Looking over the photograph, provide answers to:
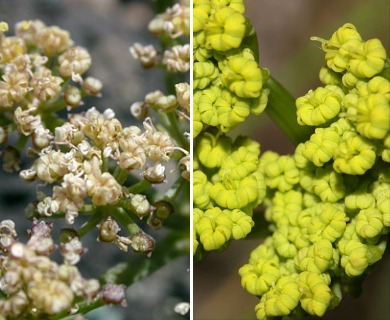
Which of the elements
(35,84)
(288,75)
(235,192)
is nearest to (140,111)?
(35,84)

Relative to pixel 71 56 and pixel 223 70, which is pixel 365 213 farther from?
pixel 71 56

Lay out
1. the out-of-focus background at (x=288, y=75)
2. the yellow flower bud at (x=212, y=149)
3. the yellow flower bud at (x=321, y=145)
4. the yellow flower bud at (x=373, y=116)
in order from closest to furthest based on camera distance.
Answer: the yellow flower bud at (x=373, y=116)
the yellow flower bud at (x=321, y=145)
the yellow flower bud at (x=212, y=149)
the out-of-focus background at (x=288, y=75)

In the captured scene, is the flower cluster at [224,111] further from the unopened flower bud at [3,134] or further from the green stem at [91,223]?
the unopened flower bud at [3,134]

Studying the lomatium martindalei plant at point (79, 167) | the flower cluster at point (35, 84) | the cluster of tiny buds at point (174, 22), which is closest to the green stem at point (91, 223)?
the lomatium martindalei plant at point (79, 167)

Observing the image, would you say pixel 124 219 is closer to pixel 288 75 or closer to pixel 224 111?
pixel 224 111

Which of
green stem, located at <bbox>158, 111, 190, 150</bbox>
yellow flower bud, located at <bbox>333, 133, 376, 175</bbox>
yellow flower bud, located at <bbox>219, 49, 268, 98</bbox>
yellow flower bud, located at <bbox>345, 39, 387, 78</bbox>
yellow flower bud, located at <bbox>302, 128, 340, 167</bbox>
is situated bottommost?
green stem, located at <bbox>158, 111, 190, 150</bbox>

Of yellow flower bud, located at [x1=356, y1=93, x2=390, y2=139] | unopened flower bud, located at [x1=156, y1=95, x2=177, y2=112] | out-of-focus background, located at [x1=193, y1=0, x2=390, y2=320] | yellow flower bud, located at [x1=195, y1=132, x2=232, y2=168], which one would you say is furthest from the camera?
out-of-focus background, located at [x1=193, y1=0, x2=390, y2=320]

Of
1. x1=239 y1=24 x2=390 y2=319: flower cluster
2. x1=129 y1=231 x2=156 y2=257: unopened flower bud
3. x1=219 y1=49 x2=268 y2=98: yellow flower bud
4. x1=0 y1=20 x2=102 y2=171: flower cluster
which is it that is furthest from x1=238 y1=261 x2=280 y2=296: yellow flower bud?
x1=0 y1=20 x2=102 y2=171: flower cluster

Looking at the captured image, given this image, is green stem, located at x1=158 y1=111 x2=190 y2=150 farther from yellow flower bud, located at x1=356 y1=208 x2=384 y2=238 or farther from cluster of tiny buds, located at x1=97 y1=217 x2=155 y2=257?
yellow flower bud, located at x1=356 y1=208 x2=384 y2=238
